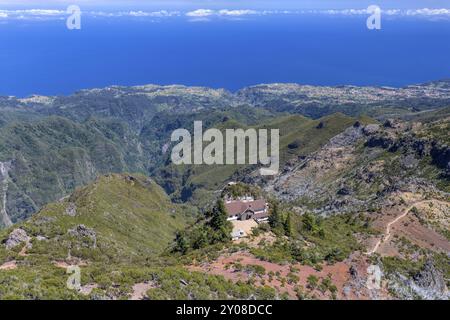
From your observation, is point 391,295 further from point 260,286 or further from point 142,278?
point 142,278

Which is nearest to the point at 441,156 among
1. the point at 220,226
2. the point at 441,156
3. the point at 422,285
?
the point at 441,156

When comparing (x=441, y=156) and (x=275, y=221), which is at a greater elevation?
(x=275, y=221)

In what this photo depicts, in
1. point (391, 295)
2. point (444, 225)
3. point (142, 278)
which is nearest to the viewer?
point (142, 278)

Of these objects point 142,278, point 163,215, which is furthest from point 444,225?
point 163,215

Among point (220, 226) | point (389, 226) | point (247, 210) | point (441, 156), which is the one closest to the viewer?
point (220, 226)

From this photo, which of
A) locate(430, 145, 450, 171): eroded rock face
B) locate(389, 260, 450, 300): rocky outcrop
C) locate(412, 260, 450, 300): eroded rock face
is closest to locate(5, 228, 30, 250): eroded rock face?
locate(389, 260, 450, 300): rocky outcrop

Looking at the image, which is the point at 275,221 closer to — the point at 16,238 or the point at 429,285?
the point at 429,285

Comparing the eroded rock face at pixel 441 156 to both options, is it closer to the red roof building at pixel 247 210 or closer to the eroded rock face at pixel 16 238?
the red roof building at pixel 247 210

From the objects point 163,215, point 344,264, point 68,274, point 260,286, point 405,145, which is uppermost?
point 68,274

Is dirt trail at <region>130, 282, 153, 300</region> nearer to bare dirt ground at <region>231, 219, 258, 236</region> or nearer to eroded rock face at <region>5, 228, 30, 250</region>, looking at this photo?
bare dirt ground at <region>231, 219, 258, 236</region>
